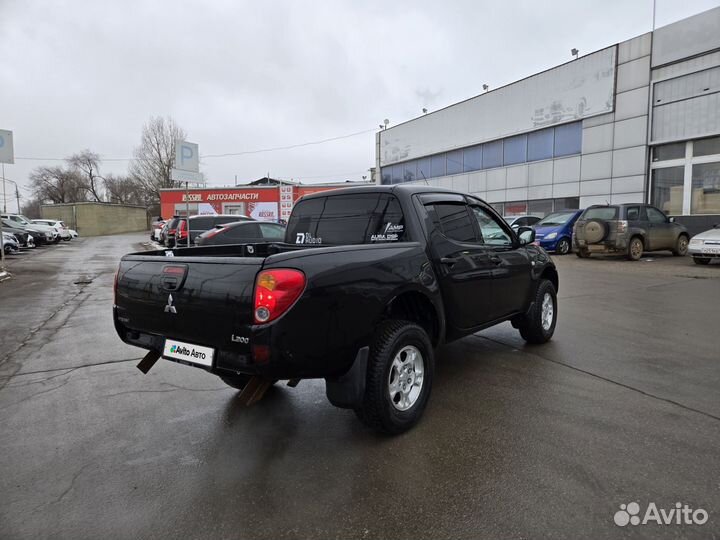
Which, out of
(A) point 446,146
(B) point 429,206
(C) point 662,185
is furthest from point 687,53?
(B) point 429,206

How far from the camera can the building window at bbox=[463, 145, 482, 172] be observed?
26622 millimetres

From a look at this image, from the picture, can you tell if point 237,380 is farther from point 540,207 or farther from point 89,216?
point 89,216

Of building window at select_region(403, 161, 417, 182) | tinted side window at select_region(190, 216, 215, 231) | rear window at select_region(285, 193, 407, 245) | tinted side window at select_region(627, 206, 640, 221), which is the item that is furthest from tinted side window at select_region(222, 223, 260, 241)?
building window at select_region(403, 161, 417, 182)

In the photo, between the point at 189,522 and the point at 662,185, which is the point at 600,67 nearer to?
the point at 662,185

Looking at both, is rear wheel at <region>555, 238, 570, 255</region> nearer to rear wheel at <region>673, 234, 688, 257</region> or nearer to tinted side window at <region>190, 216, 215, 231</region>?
rear wheel at <region>673, 234, 688, 257</region>

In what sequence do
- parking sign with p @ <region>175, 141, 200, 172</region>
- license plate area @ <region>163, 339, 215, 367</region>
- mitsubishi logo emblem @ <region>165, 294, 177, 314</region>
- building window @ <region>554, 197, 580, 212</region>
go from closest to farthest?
license plate area @ <region>163, 339, 215, 367</region>
mitsubishi logo emblem @ <region>165, 294, 177, 314</region>
parking sign with p @ <region>175, 141, 200, 172</region>
building window @ <region>554, 197, 580, 212</region>

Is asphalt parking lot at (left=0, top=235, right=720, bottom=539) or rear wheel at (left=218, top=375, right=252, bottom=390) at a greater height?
rear wheel at (left=218, top=375, right=252, bottom=390)

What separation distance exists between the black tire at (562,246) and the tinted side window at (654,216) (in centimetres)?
290

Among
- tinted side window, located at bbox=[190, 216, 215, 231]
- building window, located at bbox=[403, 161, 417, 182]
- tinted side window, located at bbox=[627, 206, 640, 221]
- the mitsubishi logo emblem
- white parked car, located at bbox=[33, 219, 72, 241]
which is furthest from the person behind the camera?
white parked car, located at bbox=[33, 219, 72, 241]

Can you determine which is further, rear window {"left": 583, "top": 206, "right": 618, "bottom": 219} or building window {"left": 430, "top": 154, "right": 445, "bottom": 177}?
building window {"left": 430, "top": 154, "right": 445, "bottom": 177}

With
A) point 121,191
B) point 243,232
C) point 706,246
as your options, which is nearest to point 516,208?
point 706,246

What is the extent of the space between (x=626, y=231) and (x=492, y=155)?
12.9 meters

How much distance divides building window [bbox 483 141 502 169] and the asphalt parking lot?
849 inches

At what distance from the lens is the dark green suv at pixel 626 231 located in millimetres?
14086
